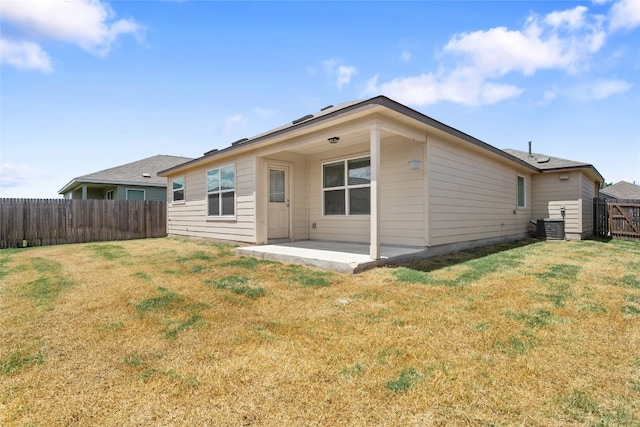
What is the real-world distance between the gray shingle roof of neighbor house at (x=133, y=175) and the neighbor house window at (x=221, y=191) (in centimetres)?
749

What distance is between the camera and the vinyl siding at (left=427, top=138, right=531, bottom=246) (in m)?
6.80

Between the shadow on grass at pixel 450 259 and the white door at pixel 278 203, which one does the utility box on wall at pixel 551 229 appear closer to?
the shadow on grass at pixel 450 259

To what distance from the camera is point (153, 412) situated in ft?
5.40

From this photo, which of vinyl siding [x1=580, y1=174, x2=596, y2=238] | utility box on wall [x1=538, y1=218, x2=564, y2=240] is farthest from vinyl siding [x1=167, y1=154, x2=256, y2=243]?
vinyl siding [x1=580, y1=174, x2=596, y2=238]

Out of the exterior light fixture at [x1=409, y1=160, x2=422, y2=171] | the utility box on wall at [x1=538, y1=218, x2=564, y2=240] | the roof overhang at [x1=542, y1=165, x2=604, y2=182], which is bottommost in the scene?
the utility box on wall at [x1=538, y1=218, x2=564, y2=240]

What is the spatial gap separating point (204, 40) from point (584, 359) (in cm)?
917

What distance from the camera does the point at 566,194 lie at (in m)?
10.8

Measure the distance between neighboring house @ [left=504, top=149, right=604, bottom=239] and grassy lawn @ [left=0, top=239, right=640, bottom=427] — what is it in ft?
23.6

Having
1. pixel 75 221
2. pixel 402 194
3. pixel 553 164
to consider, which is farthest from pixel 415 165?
pixel 75 221

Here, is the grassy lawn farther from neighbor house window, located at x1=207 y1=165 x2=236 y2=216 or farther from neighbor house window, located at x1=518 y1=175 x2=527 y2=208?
neighbor house window, located at x1=518 y1=175 x2=527 y2=208

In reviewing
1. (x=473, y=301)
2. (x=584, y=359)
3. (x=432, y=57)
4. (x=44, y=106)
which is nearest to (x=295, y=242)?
(x=473, y=301)

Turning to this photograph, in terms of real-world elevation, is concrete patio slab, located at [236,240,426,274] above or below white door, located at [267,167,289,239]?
below

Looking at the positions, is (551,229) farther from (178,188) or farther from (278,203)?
(178,188)

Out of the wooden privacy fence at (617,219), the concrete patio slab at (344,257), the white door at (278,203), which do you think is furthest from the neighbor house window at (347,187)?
the wooden privacy fence at (617,219)
